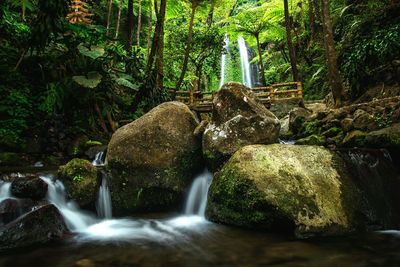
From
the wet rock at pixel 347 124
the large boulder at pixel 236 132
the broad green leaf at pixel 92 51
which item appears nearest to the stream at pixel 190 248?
the large boulder at pixel 236 132

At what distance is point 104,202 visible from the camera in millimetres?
5727

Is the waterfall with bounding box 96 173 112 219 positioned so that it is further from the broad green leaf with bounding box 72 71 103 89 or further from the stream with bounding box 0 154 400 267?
the broad green leaf with bounding box 72 71 103 89

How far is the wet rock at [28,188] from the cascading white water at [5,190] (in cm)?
11

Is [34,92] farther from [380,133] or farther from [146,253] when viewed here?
[380,133]

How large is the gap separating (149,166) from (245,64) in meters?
21.6

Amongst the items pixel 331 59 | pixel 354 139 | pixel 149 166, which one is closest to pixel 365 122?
pixel 354 139

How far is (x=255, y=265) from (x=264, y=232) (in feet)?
3.18

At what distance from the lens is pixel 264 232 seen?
426cm

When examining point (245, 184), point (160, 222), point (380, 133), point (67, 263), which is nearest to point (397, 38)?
point (380, 133)

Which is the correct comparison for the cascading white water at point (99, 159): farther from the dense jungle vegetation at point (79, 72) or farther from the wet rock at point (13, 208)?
the wet rock at point (13, 208)

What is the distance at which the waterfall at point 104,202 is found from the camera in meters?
5.63

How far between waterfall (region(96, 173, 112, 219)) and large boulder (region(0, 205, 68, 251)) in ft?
3.85

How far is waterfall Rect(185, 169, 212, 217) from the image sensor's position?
5.68m

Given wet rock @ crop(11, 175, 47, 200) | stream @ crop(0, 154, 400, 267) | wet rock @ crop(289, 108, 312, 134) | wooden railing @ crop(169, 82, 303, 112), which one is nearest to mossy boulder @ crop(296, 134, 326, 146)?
wet rock @ crop(289, 108, 312, 134)
